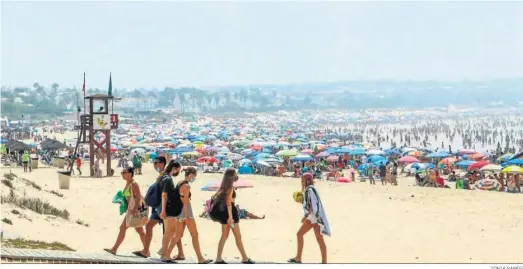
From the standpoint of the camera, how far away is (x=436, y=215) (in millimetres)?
15430

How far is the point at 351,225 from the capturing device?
46.8 feet

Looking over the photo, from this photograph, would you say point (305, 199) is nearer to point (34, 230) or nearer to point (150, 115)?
point (34, 230)

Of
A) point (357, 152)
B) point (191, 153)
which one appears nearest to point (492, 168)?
point (357, 152)

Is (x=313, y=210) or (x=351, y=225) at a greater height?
(x=313, y=210)

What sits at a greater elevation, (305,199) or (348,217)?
(305,199)

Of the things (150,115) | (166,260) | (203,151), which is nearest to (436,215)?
(166,260)

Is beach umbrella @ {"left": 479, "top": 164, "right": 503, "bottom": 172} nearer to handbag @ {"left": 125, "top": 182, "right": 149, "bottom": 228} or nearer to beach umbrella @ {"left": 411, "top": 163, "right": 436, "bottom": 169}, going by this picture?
beach umbrella @ {"left": 411, "top": 163, "right": 436, "bottom": 169}

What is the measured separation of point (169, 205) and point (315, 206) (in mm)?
1598

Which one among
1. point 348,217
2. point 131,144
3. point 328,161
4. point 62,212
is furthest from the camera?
point 131,144

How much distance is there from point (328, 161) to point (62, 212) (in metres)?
23.4

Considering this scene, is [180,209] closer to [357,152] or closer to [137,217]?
[137,217]

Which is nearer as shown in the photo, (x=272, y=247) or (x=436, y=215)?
A: (x=272, y=247)

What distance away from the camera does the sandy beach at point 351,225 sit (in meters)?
11.1

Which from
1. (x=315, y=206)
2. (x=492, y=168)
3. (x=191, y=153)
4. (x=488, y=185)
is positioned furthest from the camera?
(x=191, y=153)
